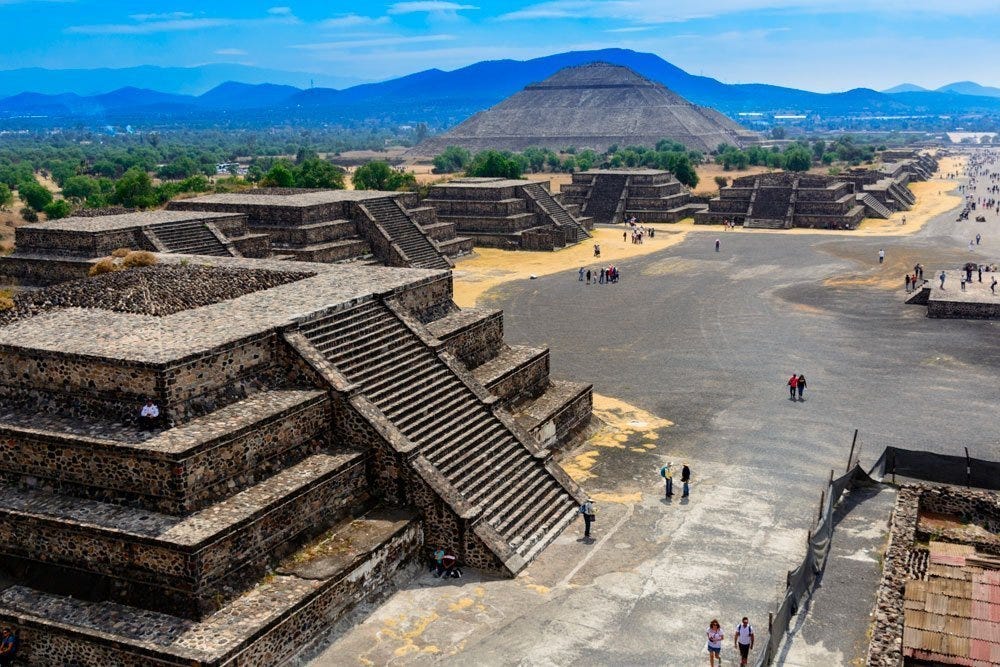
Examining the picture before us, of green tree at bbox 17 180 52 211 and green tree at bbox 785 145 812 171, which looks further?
green tree at bbox 785 145 812 171

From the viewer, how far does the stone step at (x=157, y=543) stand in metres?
13.5

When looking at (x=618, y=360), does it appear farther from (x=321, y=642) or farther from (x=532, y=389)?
(x=321, y=642)

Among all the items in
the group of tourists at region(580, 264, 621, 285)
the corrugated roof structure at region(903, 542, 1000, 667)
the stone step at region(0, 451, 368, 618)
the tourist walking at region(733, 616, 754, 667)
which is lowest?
the corrugated roof structure at region(903, 542, 1000, 667)

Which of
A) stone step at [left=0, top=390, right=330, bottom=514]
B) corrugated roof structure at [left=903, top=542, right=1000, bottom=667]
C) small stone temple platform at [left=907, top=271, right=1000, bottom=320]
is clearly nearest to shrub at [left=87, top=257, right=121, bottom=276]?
stone step at [left=0, top=390, right=330, bottom=514]

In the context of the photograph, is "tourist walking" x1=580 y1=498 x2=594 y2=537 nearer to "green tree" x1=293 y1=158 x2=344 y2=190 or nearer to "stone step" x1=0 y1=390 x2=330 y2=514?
"stone step" x1=0 y1=390 x2=330 y2=514

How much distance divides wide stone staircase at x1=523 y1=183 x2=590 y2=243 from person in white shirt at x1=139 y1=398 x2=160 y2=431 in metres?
49.5

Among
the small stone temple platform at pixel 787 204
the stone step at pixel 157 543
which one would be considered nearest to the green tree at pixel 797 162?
the small stone temple platform at pixel 787 204

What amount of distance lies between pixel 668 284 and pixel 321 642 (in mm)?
36263

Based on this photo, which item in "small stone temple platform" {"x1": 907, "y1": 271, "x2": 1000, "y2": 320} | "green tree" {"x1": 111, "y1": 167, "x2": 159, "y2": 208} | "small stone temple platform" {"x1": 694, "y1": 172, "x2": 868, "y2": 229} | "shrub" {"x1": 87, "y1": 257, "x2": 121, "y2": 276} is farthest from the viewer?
"small stone temple platform" {"x1": 694, "y1": 172, "x2": 868, "y2": 229}

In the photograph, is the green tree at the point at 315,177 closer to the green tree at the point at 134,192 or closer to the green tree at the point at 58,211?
the green tree at the point at 134,192

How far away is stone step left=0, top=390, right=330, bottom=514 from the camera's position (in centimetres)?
1415

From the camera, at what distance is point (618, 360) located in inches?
1257

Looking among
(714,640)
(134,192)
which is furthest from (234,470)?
(134,192)

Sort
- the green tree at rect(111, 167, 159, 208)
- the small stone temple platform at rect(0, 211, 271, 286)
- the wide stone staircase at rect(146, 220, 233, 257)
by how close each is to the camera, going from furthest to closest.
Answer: the green tree at rect(111, 167, 159, 208) < the wide stone staircase at rect(146, 220, 233, 257) < the small stone temple platform at rect(0, 211, 271, 286)
